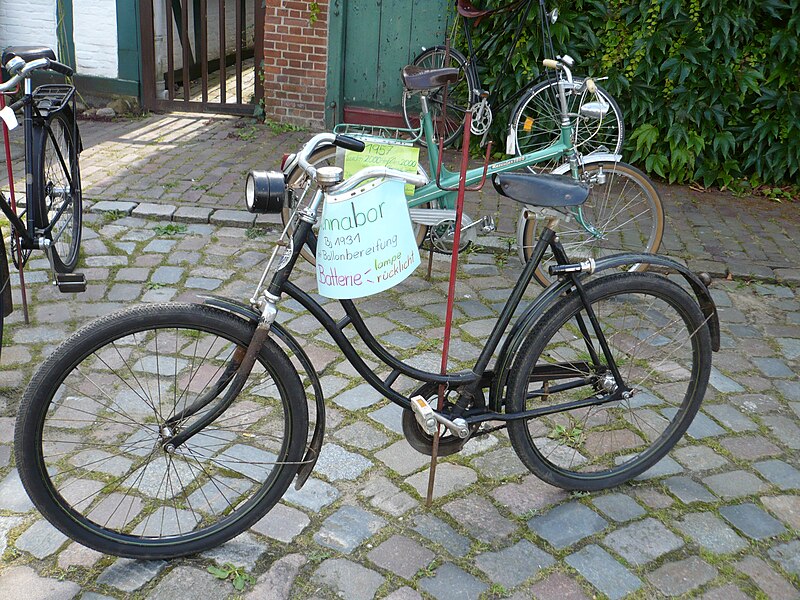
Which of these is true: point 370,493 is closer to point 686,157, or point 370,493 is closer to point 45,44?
point 686,157

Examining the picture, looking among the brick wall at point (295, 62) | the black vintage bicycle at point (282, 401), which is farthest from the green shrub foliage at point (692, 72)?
the black vintage bicycle at point (282, 401)

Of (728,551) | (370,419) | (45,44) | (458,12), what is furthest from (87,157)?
(728,551)

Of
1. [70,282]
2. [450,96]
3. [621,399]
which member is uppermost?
[450,96]

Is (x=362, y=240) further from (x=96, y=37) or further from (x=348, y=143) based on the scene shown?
(x=96, y=37)

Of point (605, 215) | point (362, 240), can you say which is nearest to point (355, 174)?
point (362, 240)

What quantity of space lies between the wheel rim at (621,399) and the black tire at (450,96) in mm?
3585

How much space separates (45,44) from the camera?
26.8 ft

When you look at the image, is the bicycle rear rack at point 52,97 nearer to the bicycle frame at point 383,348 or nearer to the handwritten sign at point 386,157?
the handwritten sign at point 386,157

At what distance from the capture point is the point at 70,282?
14.1 feet

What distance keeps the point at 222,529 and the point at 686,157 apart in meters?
5.60

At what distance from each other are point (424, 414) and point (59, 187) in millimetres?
2871

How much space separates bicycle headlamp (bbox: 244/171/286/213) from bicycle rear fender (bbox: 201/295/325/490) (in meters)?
0.30

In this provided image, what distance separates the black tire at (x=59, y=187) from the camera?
4.03 metres

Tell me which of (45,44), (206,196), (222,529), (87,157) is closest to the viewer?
(222,529)
